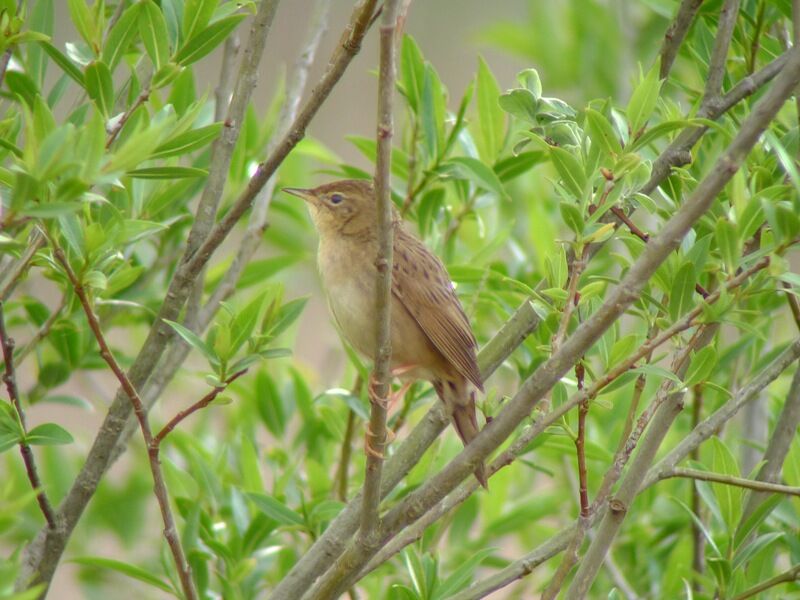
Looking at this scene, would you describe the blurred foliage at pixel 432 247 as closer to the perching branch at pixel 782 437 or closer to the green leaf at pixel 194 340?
the green leaf at pixel 194 340

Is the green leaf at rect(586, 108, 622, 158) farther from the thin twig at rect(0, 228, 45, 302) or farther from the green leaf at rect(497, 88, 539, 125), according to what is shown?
the thin twig at rect(0, 228, 45, 302)

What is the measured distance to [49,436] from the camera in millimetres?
2561

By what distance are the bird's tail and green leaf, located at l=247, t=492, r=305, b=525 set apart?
1.79 feet

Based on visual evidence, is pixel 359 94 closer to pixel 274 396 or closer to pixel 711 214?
pixel 274 396

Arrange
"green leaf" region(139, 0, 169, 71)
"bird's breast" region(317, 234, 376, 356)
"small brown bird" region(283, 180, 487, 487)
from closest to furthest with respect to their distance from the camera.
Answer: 1. "green leaf" region(139, 0, 169, 71)
2. "small brown bird" region(283, 180, 487, 487)
3. "bird's breast" region(317, 234, 376, 356)

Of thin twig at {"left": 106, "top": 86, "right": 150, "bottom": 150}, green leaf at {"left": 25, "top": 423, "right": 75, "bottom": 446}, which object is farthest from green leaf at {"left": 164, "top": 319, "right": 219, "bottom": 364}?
thin twig at {"left": 106, "top": 86, "right": 150, "bottom": 150}

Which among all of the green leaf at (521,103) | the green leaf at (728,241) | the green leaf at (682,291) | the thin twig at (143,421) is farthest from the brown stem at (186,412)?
the green leaf at (728,241)

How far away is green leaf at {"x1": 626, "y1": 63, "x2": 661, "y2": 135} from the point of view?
249 centimetres

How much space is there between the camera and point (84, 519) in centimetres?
414

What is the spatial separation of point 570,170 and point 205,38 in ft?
3.31

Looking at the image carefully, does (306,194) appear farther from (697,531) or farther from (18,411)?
(697,531)

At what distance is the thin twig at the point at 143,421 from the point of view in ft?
7.68

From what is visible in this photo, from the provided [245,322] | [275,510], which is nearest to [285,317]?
[245,322]

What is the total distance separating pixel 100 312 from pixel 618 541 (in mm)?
1930
